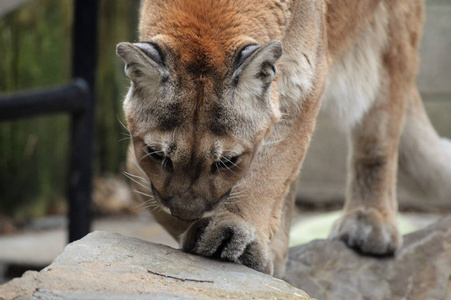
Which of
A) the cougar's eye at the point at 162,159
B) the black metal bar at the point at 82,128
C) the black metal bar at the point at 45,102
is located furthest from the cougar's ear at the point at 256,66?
the black metal bar at the point at 82,128

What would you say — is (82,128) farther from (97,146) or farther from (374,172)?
(97,146)

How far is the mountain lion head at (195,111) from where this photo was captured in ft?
10.2

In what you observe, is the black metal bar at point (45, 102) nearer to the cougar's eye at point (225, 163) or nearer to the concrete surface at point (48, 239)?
the concrete surface at point (48, 239)

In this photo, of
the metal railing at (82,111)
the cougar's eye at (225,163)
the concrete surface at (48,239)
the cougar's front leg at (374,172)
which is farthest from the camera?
the concrete surface at (48,239)

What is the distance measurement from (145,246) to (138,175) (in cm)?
98

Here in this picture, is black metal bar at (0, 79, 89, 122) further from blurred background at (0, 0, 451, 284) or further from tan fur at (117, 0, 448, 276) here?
tan fur at (117, 0, 448, 276)

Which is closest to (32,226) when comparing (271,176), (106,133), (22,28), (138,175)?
(106,133)

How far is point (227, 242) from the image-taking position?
3344 millimetres

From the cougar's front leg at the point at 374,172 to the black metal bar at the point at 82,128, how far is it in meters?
2.51

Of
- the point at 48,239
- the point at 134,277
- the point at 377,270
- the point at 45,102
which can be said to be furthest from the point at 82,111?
the point at 134,277

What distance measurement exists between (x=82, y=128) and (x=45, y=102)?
2.17ft

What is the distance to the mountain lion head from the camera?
3.12m

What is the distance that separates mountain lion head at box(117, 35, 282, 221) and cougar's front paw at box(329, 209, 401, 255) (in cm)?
178

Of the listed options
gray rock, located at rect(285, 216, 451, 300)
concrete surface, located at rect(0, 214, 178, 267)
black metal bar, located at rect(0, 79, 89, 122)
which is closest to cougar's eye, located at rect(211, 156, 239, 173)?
gray rock, located at rect(285, 216, 451, 300)
